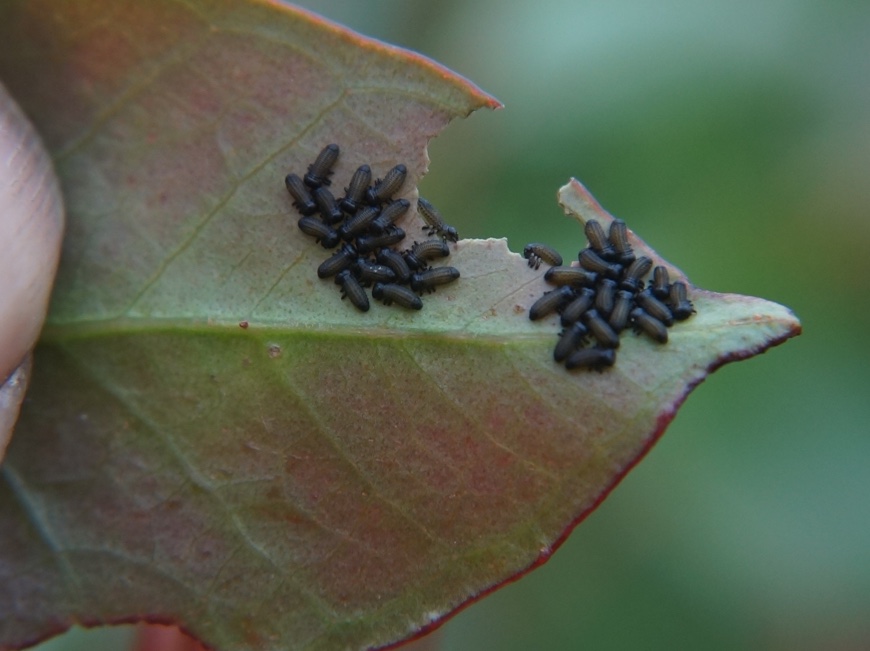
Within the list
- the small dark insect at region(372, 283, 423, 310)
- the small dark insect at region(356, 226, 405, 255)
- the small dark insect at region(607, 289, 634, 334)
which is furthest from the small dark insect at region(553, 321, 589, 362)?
the small dark insect at region(356, 226, 405, 255)

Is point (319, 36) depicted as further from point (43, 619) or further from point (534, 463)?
point (43, 619)

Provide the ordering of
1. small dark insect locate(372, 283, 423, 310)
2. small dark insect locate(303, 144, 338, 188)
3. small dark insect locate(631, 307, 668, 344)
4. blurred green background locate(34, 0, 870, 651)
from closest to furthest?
small dark insect locate(631, 307, 668, 344) < small dark insect locate(372, 283, 423, 310) < small dark insect locate(303, 144, 338, 188) < blurred green background locate(34, 0, 870, 651)

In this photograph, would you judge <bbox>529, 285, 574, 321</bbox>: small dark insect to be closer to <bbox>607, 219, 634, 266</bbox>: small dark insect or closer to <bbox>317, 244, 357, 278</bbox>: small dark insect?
<bbox>607, 219, 634, 266</bbox>: small dark insect

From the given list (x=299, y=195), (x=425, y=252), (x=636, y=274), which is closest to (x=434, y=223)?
(x=425, y=252)

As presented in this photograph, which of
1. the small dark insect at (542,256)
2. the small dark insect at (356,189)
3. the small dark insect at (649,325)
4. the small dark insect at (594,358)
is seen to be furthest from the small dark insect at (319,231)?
the small dark insect at (649,325)

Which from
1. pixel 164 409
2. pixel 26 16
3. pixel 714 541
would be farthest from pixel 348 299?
pixel 714 541

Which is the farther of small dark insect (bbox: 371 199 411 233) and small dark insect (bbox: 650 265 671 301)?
small dark insect (bbox: 371 199 411 233)

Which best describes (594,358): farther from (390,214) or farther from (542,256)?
(390,214)

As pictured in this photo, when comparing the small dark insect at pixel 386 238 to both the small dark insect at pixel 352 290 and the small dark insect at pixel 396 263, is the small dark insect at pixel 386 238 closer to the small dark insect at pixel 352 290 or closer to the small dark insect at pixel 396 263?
the small dark insect at pixel 396 263
